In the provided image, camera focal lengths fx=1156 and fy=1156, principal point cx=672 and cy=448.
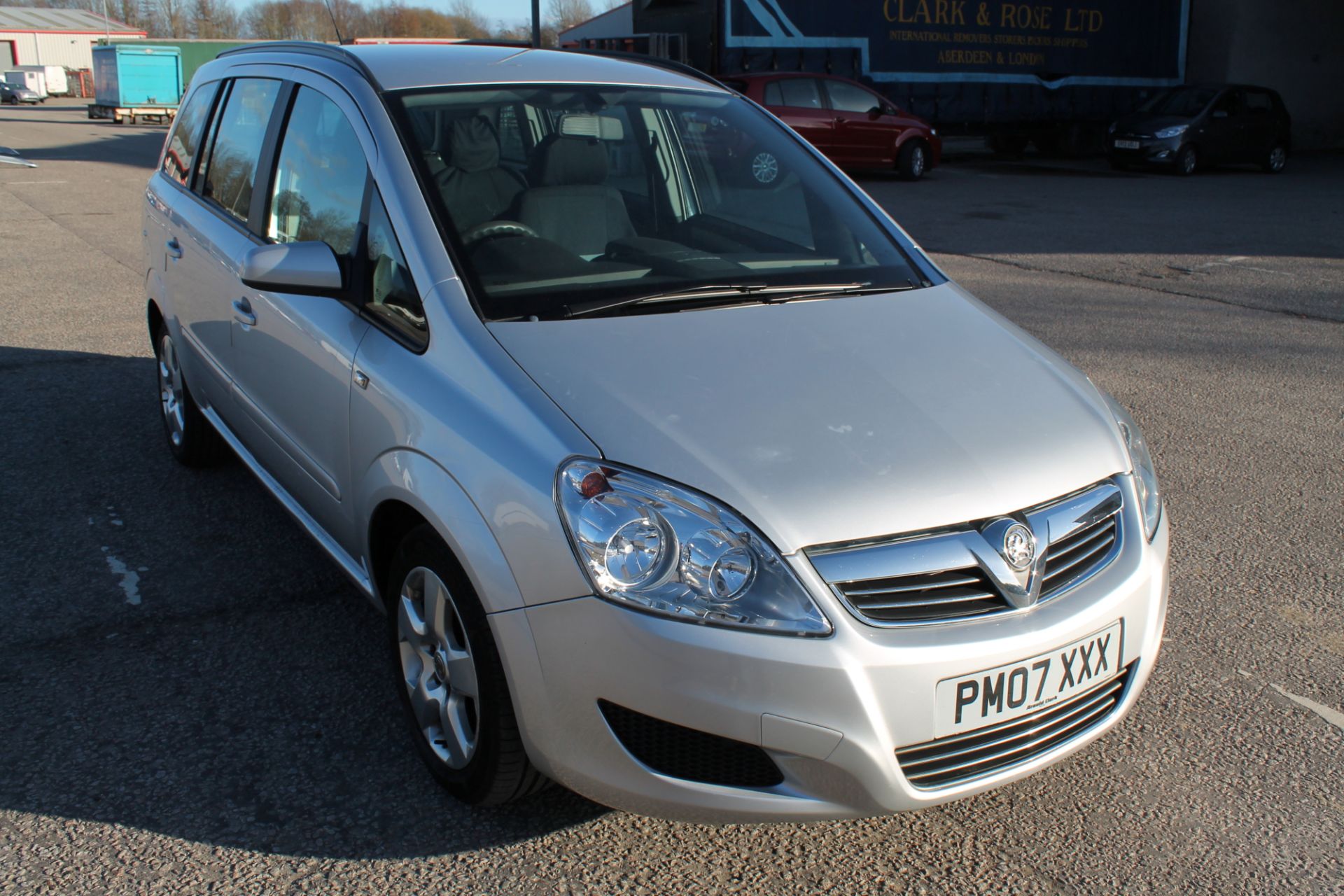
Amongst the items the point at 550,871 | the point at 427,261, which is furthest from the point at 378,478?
the point at 550,871

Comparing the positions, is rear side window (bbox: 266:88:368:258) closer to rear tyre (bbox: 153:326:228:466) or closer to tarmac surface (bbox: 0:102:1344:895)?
tarmac surface (bbox: 0:102:1344:895)

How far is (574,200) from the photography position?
328cm

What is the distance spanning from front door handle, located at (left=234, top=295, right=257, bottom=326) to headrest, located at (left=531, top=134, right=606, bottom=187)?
0.97 metres

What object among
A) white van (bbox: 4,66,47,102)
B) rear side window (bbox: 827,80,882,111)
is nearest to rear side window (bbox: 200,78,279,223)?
rear side window (bbox: 827,80,882,111)

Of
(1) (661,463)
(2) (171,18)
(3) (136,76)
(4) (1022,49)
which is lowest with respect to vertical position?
(1) (661,463)

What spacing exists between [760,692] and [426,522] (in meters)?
0.88

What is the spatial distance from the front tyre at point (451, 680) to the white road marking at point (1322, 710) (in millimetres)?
2057

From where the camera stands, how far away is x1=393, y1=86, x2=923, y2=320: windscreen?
2918mm

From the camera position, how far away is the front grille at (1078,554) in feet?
7.47

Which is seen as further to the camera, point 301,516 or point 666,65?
point 666,65

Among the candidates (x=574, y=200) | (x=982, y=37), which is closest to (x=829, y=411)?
(x=574, y=200)

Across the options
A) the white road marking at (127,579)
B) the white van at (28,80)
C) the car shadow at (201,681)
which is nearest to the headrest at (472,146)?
the car shadow at (201,681)

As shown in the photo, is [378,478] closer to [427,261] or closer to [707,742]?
[427,261]

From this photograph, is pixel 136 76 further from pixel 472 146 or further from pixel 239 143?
pixel 472 146
